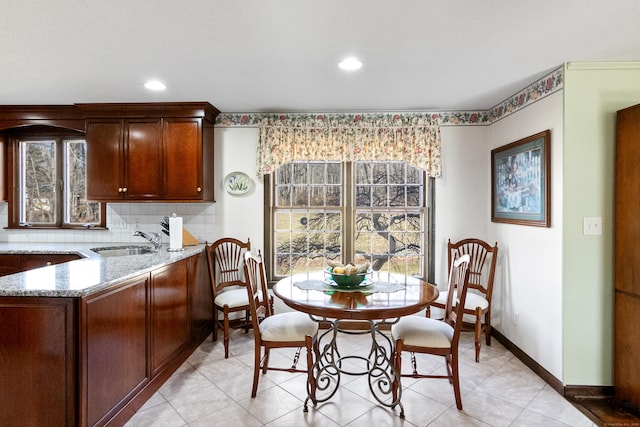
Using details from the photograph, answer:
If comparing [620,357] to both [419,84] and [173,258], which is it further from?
[173,258]

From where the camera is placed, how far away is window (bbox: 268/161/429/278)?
12.6 ft

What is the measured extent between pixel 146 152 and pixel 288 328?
236 cm

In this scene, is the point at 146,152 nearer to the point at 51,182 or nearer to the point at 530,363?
the point at 51,182

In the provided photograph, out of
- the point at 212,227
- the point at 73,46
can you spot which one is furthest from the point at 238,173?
the point at 73,46

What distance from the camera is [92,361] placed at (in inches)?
71.7

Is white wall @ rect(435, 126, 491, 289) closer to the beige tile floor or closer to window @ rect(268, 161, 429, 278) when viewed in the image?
window @ rect(268, 161, 429, 278)

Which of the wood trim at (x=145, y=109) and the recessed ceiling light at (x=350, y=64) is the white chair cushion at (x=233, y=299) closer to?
the wood trim at (x=145, y=109)

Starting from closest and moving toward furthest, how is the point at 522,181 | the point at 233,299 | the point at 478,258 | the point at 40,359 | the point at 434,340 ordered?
the point at 40,359 → the point at 434,340 → the point at 522,181 → the point at 233,299 → the point at 478,258

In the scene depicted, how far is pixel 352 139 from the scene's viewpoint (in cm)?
370

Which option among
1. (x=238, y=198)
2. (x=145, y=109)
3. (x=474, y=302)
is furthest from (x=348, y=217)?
(x=145, y=109)

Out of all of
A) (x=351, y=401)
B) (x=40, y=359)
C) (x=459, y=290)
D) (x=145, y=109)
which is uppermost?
(x=145, y=109)

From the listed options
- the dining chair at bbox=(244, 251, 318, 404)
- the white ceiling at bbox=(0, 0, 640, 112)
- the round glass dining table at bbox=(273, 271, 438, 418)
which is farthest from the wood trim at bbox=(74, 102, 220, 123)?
the round glass dining table at bbox=(273, 271, 438, 418)

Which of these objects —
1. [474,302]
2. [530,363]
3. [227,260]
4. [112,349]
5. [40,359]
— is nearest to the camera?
[40,359]

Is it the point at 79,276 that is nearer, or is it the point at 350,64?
the point at 79,276
